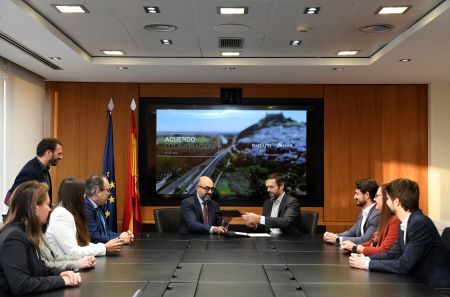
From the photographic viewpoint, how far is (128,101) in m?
9.09

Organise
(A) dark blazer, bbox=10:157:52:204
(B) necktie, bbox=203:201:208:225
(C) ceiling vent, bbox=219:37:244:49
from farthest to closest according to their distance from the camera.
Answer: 1. (C) ceiling vent, bbox=219:37:244:49
2. (B) necktie, bbox=203:201:208:225
3. (A) dark blazer, bbox=10:157:52:204

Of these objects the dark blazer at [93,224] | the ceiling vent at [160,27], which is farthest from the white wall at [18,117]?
the dark blazer at [93,224]

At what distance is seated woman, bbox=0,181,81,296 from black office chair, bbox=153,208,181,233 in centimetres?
315

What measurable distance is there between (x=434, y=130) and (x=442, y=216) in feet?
4.62

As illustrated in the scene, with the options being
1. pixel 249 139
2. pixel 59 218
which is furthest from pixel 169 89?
pixel 59 218

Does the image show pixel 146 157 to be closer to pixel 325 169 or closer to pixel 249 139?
pixel 249 139

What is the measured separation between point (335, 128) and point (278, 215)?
10.6 ft

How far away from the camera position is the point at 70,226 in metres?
3.88

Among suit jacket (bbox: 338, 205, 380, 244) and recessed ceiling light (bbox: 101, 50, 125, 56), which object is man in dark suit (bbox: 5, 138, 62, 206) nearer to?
recessed ceiling light (bbox: 101, 50, 125, 56)

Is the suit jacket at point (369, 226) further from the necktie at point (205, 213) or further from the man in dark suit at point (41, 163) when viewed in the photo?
the man in dark suit at point (41, 163)

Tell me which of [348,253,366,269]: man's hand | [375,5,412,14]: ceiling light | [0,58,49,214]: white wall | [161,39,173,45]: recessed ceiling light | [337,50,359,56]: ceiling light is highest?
[375,5,412,14]: ceiling light

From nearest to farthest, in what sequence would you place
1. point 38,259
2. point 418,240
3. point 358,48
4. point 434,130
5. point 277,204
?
point 38,259, point 418,240, point 277,204, point 358,48, point 434,130

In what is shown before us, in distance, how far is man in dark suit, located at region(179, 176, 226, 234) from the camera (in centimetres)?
597

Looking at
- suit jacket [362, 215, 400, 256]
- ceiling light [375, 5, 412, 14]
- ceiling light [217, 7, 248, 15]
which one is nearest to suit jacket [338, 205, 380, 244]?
suit jacket [362, 215, 400, 256]
